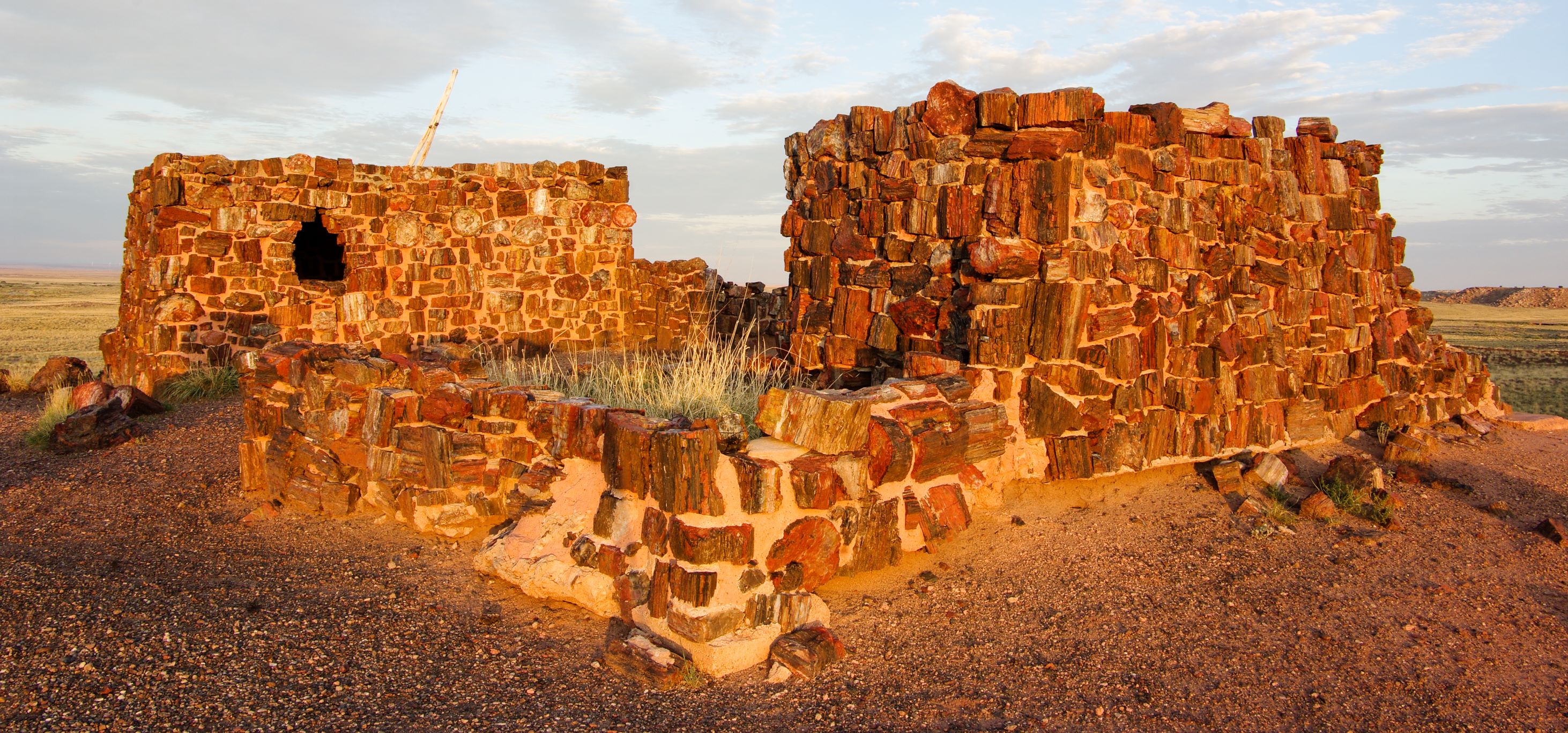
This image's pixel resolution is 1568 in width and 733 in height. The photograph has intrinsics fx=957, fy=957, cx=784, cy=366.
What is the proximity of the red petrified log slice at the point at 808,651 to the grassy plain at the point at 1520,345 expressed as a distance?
9.98 meters

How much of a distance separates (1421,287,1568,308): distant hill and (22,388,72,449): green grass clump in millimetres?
38347

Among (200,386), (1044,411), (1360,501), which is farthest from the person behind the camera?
(200,386)

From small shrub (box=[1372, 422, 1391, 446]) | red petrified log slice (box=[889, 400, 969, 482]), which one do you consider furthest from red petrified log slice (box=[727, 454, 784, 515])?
small shrub (box=[1372, 422, 1391, 446])

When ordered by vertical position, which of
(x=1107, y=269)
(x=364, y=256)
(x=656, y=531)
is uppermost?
(x=364, y=256)

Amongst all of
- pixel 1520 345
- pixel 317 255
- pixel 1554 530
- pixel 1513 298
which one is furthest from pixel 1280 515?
pixel 1513 298

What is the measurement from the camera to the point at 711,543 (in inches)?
154

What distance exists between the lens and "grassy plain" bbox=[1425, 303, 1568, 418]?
42.5 ft

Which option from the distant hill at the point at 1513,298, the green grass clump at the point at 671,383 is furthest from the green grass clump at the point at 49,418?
the distant hill at the point at 1513,298

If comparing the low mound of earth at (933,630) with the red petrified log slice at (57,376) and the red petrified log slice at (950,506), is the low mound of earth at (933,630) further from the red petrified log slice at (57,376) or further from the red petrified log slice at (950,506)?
the red petrified log slice at (57,376)

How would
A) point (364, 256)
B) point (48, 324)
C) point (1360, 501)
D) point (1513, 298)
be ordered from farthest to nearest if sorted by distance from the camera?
point (1513, 298)
point (48, 324)
point (364, 256)
point (1360, 501)

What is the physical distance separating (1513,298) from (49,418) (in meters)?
45.1

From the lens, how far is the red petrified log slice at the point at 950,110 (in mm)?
5953

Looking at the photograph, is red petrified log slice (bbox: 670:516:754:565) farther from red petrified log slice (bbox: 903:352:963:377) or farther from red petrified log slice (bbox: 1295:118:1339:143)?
red petrified log slice (bbox: 1295:118:1339:143)

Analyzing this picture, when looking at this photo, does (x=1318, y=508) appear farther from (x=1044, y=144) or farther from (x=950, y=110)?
(x=950, y=110)
